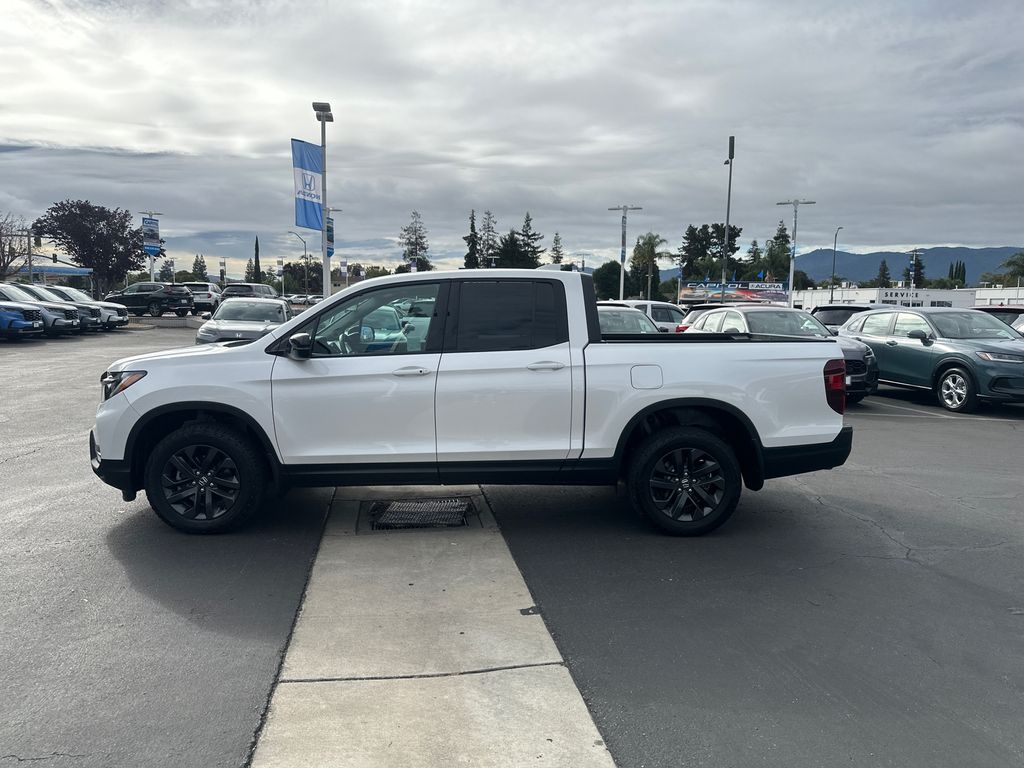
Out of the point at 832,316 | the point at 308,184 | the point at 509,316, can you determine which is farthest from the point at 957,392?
the point at 308,184

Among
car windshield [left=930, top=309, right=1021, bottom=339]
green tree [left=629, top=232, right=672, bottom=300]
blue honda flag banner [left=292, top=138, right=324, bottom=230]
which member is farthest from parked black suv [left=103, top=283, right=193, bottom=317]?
green tree [left=629, top=232, right=672, bottom=300]

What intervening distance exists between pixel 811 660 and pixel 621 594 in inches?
44.7

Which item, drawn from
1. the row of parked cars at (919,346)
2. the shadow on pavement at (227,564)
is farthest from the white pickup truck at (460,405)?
the row of parked cars at (919,346)

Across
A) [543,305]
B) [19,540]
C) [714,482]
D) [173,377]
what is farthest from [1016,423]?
[19,540]

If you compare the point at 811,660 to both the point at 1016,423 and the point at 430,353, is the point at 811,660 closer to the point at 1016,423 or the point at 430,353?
the point at 430,353

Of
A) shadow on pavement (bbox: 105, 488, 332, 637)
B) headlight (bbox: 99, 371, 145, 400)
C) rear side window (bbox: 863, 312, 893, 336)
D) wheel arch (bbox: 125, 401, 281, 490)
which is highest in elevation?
rear side window (bbox: 863, 312, 893, 336)

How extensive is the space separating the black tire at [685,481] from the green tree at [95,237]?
57843mm

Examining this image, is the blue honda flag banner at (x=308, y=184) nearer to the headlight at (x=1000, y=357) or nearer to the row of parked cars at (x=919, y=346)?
the row of parked cars at (x=919, y=346)

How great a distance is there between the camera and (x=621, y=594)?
4559mm

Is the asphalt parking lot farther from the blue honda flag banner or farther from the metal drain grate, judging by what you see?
the blue honda flag banner

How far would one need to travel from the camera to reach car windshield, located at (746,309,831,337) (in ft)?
41.9

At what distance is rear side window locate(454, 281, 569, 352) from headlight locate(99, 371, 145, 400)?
88.9 inches

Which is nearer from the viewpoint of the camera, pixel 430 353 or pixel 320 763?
pixel 320 763

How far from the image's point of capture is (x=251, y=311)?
53.5 ft
